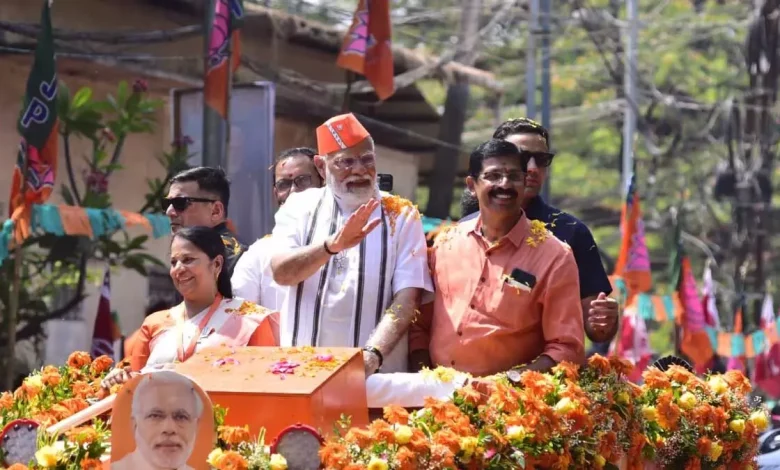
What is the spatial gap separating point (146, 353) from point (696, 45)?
2435 cm

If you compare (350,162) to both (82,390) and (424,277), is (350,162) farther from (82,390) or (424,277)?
(82,390)

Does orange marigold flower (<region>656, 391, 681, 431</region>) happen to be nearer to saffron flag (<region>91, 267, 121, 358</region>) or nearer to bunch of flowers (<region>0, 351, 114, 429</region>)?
bunch of flowers (<region>0, 351, 114, 429</region>)

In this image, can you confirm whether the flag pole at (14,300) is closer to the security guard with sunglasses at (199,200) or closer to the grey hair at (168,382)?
the security guard with sunglasses at (199,200)

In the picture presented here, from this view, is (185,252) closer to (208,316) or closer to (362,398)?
(208,316)

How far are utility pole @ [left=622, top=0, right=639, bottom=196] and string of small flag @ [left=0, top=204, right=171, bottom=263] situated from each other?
1350 centimetres

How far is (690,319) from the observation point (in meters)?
19.8

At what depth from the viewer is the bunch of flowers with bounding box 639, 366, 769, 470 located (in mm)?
6133

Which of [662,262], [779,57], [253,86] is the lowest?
[662,262]

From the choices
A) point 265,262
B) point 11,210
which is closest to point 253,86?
point 11,210

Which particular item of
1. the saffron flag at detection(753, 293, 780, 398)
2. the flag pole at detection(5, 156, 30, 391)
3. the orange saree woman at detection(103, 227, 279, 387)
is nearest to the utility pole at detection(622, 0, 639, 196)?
the saffron flag at detection(753, 293, 780, 398)

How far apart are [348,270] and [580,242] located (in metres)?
1.17

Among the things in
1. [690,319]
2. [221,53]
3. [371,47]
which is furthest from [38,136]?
[690,319]

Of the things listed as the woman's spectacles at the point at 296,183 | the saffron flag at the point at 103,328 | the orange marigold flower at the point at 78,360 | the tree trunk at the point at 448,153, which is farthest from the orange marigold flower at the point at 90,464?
the tree trunk at the point at 448,153

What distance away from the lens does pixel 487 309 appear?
18.8 ft
